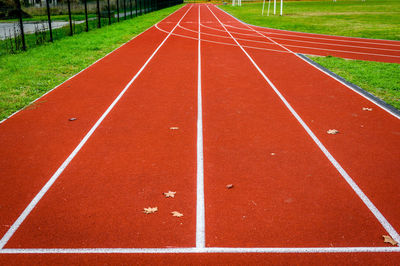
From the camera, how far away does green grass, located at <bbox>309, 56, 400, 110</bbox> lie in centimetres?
917

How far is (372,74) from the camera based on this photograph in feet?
36.1

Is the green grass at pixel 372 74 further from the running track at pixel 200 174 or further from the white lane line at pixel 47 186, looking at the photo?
the white lane line at pixel 47 186

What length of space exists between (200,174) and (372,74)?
26.8ft

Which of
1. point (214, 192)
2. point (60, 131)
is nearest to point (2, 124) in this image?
point (60, 131)

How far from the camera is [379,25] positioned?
24.3m

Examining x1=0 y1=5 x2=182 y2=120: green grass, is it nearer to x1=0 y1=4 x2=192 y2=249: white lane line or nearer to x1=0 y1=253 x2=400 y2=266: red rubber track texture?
x1=0 y1=4 x2=192 y2=249: white lane line

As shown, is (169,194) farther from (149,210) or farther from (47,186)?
(47,186)

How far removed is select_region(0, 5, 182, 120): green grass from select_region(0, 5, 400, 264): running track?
0.58 meters

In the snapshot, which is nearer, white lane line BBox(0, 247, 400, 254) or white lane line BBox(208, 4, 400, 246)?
white lane line BBox(0, 247, 400, 254)

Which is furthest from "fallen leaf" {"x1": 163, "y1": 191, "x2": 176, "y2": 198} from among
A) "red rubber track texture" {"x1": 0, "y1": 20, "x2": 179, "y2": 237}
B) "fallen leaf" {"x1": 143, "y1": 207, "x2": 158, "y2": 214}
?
"red rubber track texture" {"x1": 0, "y1": 20, "x2": 179, "y2": 237}

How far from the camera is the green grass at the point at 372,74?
9.17 m

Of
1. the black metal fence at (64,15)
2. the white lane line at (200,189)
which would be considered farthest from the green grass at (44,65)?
the white lane line at (200,189)

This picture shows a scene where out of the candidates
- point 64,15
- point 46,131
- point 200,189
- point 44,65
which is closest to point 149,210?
point 200,189

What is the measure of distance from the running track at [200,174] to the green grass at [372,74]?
667 millimetres
